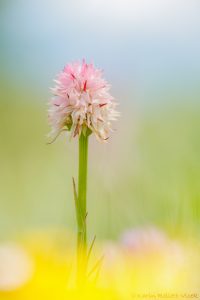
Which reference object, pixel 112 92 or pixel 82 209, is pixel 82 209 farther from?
pixel 112 92

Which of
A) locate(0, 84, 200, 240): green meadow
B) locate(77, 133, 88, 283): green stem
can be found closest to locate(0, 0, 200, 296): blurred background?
locate(0, 84, 200, 240): green meadow

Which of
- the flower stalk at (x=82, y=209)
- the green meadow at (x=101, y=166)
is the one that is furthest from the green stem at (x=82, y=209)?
the green meadow at (x=101, y=166)

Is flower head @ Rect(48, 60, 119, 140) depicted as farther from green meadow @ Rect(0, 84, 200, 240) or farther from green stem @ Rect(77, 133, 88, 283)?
green meadow @ Rect(0, 84, 200, 240)

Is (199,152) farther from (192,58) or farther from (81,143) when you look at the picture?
(81,143)

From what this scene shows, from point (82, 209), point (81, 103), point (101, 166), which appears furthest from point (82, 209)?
point (101, 166)

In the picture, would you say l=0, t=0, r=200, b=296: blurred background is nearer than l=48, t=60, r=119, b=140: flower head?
No

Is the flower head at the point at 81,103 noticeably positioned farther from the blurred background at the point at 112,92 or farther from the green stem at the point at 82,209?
the blurred background at the point at 112,92

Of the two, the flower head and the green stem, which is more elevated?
the flower head
